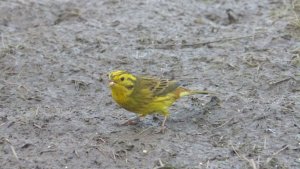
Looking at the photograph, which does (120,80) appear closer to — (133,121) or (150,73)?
(133,121)

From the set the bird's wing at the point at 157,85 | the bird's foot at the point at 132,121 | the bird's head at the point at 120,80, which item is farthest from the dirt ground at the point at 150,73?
the bird's head at the point at 120,80

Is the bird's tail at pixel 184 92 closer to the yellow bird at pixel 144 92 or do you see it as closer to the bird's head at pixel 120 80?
the yellow bird at pixel 144 92

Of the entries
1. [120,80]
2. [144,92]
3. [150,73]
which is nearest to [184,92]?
[144,92]

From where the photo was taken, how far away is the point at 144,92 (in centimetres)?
683

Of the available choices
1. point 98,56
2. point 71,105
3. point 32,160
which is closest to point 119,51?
point 98,56

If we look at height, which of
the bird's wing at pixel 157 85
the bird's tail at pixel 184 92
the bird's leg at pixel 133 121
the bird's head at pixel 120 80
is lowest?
the bird's leg at pixel 133 121

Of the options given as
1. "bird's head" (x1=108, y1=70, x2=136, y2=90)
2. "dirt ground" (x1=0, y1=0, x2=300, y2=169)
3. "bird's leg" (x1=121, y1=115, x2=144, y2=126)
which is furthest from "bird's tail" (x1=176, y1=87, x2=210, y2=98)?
"bird's head" (x1=108, y1=70, x2=136, y2=90)

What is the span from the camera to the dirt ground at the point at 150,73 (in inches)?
249

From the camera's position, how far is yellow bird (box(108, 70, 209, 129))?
6.66m

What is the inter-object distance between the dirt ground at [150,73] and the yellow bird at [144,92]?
0.62 feet

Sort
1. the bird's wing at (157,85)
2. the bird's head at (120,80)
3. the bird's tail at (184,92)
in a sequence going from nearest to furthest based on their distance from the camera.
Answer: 1. the bird's head at (120,80)
2. the bird's wing at (157,85)
3. the bird's tail at (184,92)

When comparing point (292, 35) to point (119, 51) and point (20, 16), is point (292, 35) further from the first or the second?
point (20, 16)

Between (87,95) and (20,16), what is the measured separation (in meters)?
2.39

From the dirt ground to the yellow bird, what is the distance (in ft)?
0.62
